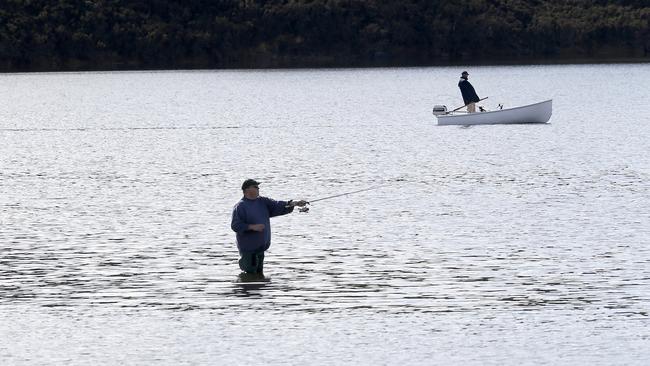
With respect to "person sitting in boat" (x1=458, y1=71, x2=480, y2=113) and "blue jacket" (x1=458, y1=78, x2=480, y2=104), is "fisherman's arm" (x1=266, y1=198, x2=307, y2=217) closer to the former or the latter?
"person sitting in boat" (x1=458, y1=71, x2=480, y2=113)

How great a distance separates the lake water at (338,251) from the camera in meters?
18.9

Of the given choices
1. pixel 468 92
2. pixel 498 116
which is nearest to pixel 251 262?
pixel 468 92

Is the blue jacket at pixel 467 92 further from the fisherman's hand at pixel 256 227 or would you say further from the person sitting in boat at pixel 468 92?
the fisherman's hand at pixel 256 227

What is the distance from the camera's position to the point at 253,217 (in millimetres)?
22625

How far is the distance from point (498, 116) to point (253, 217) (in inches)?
1746

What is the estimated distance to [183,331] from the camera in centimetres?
1958

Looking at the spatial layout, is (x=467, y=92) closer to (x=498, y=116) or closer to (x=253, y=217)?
(x=498, y=116)

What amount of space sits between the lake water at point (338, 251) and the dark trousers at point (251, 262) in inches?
12.8

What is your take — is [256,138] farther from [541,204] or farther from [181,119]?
[541,204]

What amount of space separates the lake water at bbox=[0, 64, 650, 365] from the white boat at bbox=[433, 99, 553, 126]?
2.05 feet

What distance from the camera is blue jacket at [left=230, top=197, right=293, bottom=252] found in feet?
74.1

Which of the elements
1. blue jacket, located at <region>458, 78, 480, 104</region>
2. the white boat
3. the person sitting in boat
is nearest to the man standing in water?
the person sitting in boat

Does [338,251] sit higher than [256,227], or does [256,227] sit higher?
[256,227]

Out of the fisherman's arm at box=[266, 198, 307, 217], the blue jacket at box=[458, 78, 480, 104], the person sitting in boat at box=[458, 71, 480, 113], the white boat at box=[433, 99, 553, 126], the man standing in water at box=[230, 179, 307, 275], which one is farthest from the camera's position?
the white boat at box=[433, 99, 553, 126]
